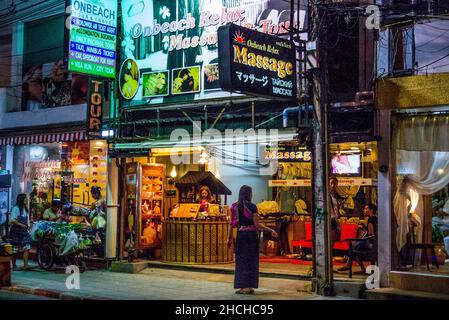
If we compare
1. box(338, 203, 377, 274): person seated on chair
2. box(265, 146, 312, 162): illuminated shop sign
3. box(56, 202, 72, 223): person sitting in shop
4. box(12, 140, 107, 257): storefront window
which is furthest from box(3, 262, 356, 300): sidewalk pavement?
box(265, 146, 312, 162): illuminated shop sign

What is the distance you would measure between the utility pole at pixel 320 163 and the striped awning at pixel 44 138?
7373 millimetres

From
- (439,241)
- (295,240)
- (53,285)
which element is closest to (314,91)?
(439,241)

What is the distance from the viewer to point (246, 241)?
39.5 feet

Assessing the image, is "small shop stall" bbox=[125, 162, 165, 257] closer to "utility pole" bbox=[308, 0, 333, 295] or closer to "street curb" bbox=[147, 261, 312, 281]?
"street curb" bbox=[147, 261, 312, 281]

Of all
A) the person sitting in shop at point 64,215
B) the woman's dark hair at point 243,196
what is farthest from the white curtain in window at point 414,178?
the person sitting in shop at point 64,215

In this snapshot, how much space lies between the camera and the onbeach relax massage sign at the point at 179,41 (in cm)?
1470

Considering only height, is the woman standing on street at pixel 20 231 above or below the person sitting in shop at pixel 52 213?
below

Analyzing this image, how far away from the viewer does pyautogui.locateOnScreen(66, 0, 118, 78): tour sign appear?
15172 mm

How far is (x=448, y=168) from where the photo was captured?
39.7 ft

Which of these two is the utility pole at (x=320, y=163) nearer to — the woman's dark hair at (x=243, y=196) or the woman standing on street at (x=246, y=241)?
the woman standing on street at (x=246, y=241)

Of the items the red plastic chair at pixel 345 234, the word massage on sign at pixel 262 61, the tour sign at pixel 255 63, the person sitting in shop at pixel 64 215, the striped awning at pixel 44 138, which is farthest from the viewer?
the striped awning at pixel 44 138

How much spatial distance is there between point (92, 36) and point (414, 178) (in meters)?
8.57

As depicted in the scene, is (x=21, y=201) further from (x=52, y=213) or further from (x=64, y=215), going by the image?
(x=64, y=215)

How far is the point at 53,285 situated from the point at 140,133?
16.1 feet
